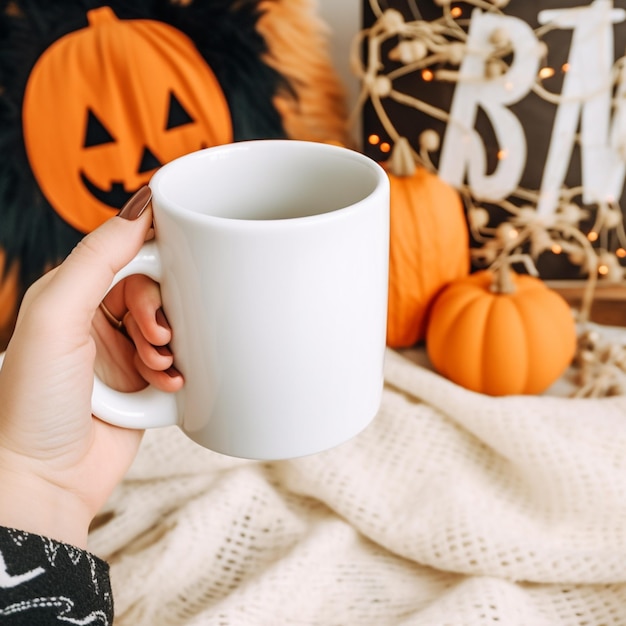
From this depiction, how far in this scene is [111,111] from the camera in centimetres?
101

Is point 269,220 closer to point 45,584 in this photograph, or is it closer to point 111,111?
point 45,584

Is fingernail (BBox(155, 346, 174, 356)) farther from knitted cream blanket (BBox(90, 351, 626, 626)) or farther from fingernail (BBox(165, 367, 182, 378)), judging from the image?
knitted cream blanket (BBox(90, 351, 626, 626))

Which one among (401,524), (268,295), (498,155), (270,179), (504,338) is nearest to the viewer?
(268,295)

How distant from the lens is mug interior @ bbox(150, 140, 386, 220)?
0.49 metres

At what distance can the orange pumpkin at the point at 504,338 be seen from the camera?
3.18 ft

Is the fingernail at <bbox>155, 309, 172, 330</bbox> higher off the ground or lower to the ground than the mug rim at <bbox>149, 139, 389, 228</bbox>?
lower

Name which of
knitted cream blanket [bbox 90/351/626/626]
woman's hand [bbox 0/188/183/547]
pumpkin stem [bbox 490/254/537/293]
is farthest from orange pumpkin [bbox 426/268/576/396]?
woman's hand [bbox 0/188/183/547]

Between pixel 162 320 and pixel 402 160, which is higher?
pixel 162 320

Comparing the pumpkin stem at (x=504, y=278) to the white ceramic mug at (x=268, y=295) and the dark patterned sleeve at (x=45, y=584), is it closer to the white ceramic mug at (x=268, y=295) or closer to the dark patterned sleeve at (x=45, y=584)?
the white ceramic mug at (x=268, y=295)

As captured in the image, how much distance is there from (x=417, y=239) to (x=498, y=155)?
18 centimetres

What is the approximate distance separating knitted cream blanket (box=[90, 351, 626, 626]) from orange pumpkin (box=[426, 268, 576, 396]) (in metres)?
0.11

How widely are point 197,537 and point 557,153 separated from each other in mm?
726

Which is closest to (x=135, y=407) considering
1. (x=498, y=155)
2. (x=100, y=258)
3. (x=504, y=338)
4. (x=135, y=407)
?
(x=135, y=407)

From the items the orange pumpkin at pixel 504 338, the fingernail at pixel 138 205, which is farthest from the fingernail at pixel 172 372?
the orange pumpkin at pixel 504 338
